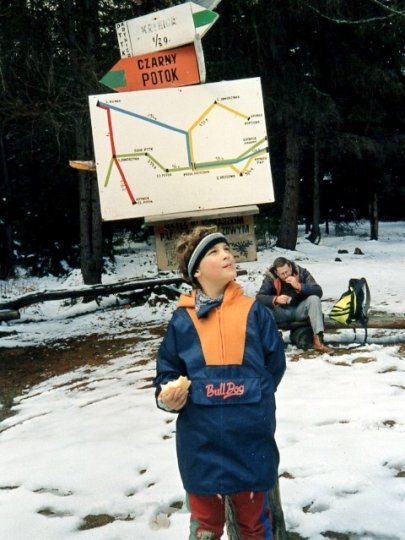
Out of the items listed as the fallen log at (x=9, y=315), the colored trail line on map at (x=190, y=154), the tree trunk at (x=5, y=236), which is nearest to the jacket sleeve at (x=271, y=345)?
the colored trail line on map at (x=190, y=154)

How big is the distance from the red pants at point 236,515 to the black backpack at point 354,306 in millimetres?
4768

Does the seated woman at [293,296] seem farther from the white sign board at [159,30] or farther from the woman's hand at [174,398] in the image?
the woman's hand at [174,398]

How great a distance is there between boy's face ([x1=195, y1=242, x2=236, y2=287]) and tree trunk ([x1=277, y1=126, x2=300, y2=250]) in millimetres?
15759

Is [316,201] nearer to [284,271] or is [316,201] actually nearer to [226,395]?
[284,271]

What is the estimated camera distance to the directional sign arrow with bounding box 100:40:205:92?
10.1 ft

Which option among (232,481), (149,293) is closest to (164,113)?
(232,481)

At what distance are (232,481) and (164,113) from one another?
1.97 metres

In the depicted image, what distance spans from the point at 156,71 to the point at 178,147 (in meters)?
0.46

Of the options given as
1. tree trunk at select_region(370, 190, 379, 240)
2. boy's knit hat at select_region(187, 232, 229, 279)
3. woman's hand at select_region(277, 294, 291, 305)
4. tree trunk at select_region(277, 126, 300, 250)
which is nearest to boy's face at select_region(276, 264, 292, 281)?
woman's hand at select_region(277, 294, 291, 305)

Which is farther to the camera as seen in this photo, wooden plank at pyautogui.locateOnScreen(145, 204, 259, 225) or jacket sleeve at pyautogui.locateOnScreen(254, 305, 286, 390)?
wooden plank at pyautogui.locateOnScreen(145, 204, 259, 225)

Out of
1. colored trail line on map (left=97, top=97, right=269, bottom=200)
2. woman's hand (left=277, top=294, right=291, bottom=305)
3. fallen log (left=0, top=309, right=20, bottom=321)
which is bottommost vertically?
fallen log (left=0, top=309, right=20, bottom=321)

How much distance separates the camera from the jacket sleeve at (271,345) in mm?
2375

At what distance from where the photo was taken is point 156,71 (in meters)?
3.10

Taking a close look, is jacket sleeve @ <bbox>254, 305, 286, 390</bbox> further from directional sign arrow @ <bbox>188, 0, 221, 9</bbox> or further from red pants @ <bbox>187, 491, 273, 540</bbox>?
directional sign arrow @ <bbox>188, 0, 221, 9</bbox>
